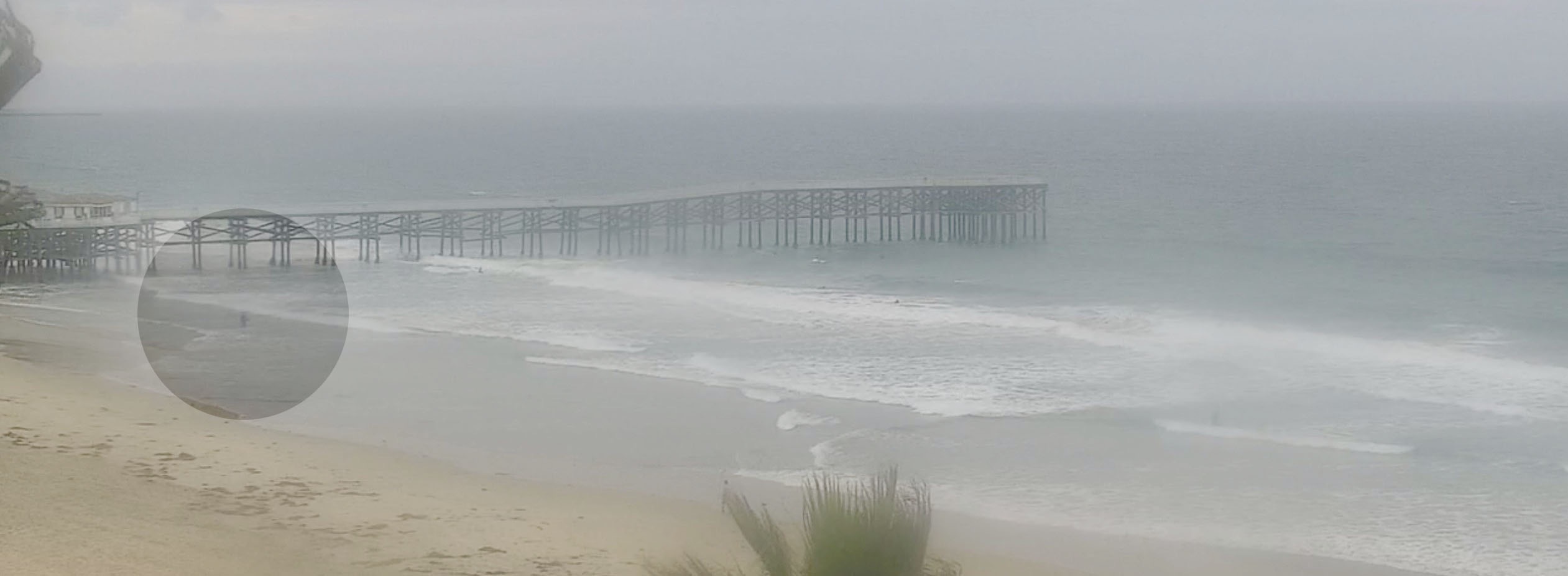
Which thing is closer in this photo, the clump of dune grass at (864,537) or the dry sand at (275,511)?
the clump of dune grass at (864,537)

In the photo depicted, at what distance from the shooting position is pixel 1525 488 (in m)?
15.0

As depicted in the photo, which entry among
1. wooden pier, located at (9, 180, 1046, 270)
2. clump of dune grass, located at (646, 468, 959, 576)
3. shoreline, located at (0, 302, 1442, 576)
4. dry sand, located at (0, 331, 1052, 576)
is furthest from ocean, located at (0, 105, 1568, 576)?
clump of dune grass, located at (646, 468, 959, 576)

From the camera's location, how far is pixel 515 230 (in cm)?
4269

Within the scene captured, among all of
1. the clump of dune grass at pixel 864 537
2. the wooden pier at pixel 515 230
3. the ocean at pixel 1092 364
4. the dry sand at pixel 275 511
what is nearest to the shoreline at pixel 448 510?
the dry sand at pixel 275 511

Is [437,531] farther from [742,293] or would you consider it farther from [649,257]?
[649,257]

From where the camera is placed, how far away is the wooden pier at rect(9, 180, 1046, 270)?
34.3m

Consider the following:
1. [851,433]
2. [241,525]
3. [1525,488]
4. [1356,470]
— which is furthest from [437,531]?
[1525,488]

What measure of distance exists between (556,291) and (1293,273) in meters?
19.2

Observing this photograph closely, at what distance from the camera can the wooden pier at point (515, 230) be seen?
113 feet

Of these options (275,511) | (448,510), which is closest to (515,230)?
(448,510)

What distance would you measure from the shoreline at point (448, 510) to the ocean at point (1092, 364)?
0.65 metres

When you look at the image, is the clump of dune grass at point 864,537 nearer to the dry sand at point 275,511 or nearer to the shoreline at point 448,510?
the dry sand at point 275,511

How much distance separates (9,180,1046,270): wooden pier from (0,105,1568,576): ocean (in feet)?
4.03

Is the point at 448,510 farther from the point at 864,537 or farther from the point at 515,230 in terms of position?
the point at 515,230
